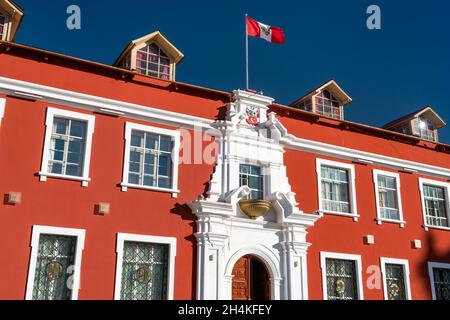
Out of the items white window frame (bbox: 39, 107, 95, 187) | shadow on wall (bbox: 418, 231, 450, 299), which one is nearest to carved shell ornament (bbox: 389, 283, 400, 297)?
shadow on wall (bbox: 418, 231, 450, 299)

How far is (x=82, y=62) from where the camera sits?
1562 cm

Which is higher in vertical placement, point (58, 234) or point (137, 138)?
point (137, 138)

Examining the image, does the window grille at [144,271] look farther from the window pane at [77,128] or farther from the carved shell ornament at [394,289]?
the carved shell ornament at [394,289]

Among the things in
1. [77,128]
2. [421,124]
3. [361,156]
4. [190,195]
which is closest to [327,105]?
[361,156]

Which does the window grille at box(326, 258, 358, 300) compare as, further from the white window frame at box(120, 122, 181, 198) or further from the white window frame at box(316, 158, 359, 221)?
the white window frame at box(120, 122, 181, 198)

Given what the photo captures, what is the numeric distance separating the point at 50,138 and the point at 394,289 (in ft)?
41.1

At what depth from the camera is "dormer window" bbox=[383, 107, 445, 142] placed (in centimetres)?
2231

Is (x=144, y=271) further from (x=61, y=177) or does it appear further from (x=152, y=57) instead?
(x=152, y=57)

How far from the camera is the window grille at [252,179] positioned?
56.4 ft

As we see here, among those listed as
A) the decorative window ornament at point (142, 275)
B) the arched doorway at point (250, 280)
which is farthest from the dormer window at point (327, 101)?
the decorative window ornament at point (142, 275)

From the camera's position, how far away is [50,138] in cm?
1461

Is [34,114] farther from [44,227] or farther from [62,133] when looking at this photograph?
[44,227]

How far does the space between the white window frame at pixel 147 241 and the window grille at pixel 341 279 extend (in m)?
5.51

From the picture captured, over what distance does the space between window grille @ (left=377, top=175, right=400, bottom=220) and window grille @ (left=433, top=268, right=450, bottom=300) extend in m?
2.50
